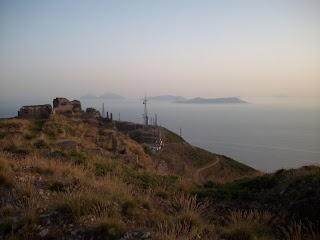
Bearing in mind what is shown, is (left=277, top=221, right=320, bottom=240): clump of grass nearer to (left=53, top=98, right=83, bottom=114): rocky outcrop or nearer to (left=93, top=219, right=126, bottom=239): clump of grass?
(left=93, top=219, right=126, bottom=239): clump of grass

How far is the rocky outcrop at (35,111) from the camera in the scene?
22.1 metres

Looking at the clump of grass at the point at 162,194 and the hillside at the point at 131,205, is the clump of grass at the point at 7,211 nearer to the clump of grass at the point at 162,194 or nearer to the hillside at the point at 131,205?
the hillside at the point at 131,205

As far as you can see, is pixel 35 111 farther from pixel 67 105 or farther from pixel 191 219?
pixel 191 219

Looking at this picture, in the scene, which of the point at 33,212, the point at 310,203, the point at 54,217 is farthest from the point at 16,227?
the point at 310,203

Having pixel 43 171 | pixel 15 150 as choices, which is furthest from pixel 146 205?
pixel 15 150

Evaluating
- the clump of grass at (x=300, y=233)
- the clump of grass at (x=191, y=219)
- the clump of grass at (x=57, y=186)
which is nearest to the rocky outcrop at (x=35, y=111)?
the clump of grass at (x=57, y=186)

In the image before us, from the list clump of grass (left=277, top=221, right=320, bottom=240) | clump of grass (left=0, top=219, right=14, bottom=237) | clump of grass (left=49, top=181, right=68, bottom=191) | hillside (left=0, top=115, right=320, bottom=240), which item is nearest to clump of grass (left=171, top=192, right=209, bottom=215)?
hillside (left=0, top=115, right=320, bottom=240)

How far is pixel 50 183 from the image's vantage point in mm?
5254

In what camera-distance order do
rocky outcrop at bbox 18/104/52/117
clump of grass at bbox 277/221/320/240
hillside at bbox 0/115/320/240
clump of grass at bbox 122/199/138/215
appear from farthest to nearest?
rocky outcrop at bbox 18/104/52/117 → clump of grass at bbox 122/199/138/215 → clump of grass at bbox 277/221/320/240 → hillside at bbox 0/115/320/240

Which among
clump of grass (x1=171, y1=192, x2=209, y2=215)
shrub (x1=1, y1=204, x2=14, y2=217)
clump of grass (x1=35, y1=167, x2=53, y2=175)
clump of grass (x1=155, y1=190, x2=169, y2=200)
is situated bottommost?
clump of grass (x1=155, y1=190, x2=169, y2=200)

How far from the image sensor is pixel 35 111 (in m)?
23.4

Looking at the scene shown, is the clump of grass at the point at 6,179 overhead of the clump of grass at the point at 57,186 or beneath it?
overhead

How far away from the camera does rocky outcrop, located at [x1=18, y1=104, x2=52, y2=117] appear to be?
22094 millimetres

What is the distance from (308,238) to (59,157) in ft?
27.5
